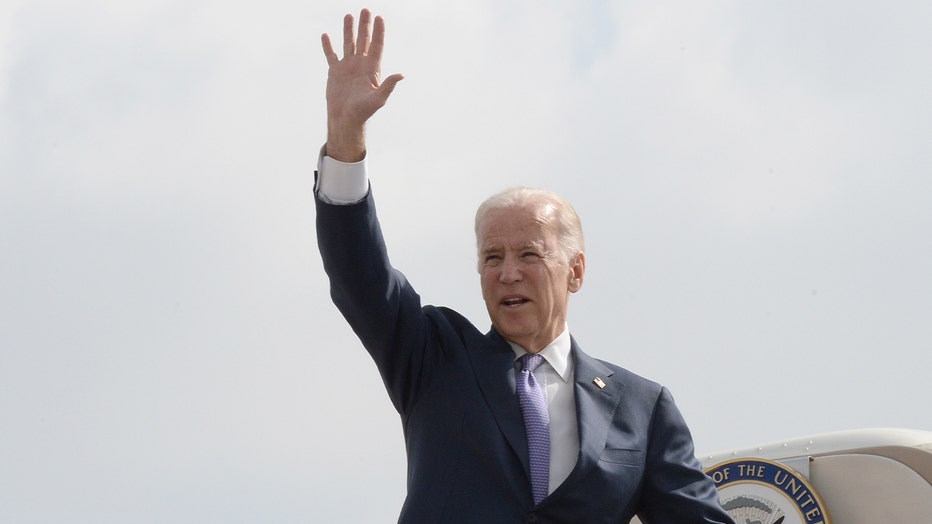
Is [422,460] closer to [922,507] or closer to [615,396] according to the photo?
[615,396]

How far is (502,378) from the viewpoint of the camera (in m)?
4.96

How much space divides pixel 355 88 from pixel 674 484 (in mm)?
1899

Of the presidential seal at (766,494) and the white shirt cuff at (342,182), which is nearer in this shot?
the white shirt cuff at (342,182)

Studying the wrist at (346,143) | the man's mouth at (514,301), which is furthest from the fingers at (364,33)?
the man's mouth at (514,301)

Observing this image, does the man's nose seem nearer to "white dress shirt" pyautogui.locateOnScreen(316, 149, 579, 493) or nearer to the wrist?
"white dress shirt" pyautogui.locateOnScreen(316, 149, 579, 493)

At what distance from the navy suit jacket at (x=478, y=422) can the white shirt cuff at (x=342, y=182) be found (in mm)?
29

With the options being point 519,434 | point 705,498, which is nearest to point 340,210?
point 519,434

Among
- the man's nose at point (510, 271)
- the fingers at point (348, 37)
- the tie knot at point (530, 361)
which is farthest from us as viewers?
the tie knot at point (530, 361)

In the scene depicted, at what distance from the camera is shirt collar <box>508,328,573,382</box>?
5.15 m

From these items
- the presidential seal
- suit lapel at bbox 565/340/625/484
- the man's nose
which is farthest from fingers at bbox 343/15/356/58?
the presidential seal

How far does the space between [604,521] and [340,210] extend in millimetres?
1459

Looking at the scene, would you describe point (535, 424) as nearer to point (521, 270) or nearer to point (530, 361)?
point (530, 361)

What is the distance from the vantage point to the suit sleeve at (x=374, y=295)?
4645 millimetres

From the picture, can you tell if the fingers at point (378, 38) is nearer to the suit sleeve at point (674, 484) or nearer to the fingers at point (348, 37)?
the fingers at point (348, 37)
